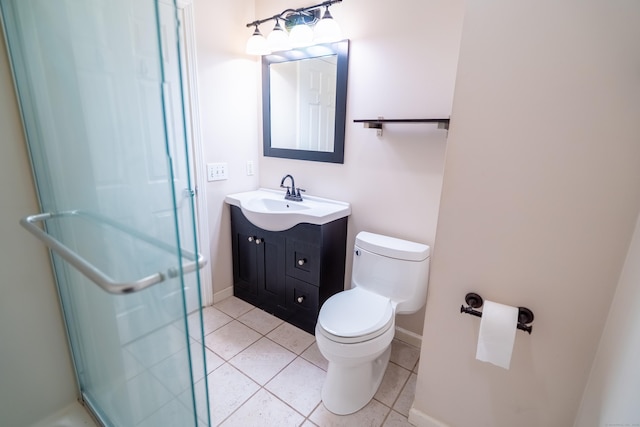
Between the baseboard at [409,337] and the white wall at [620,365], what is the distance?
3.25 ft

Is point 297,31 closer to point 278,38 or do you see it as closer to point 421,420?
point 278,38

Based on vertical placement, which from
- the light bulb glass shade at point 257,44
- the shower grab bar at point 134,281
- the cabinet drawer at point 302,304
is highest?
the light bulb glass shade at point 257,44

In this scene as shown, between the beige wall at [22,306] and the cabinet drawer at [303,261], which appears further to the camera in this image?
the cabinet drawer at [303,261]

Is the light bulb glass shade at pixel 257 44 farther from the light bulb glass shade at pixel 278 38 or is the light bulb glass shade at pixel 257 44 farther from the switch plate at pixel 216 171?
the switch plate at pixel 216 171

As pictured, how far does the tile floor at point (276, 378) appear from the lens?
4.67 feet

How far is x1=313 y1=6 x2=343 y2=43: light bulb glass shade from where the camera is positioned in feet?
5.74

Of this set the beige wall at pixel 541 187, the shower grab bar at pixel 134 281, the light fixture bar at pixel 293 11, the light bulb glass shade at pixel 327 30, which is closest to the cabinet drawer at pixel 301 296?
the beige wall at pixel 541 187

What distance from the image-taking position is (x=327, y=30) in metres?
1.77

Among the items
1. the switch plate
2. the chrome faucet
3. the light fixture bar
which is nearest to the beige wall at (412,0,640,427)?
the light fixture bar

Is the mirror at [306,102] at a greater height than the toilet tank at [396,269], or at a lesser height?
greater

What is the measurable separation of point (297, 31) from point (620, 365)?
2.12 meters

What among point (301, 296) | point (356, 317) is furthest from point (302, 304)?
point (356, 317)

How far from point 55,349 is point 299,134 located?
69.0 inches

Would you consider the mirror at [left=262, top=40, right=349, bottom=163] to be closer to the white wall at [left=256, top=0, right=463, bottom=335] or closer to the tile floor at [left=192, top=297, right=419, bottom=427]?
the white wall at [left=256, top=0, right=463, bottom=335]
